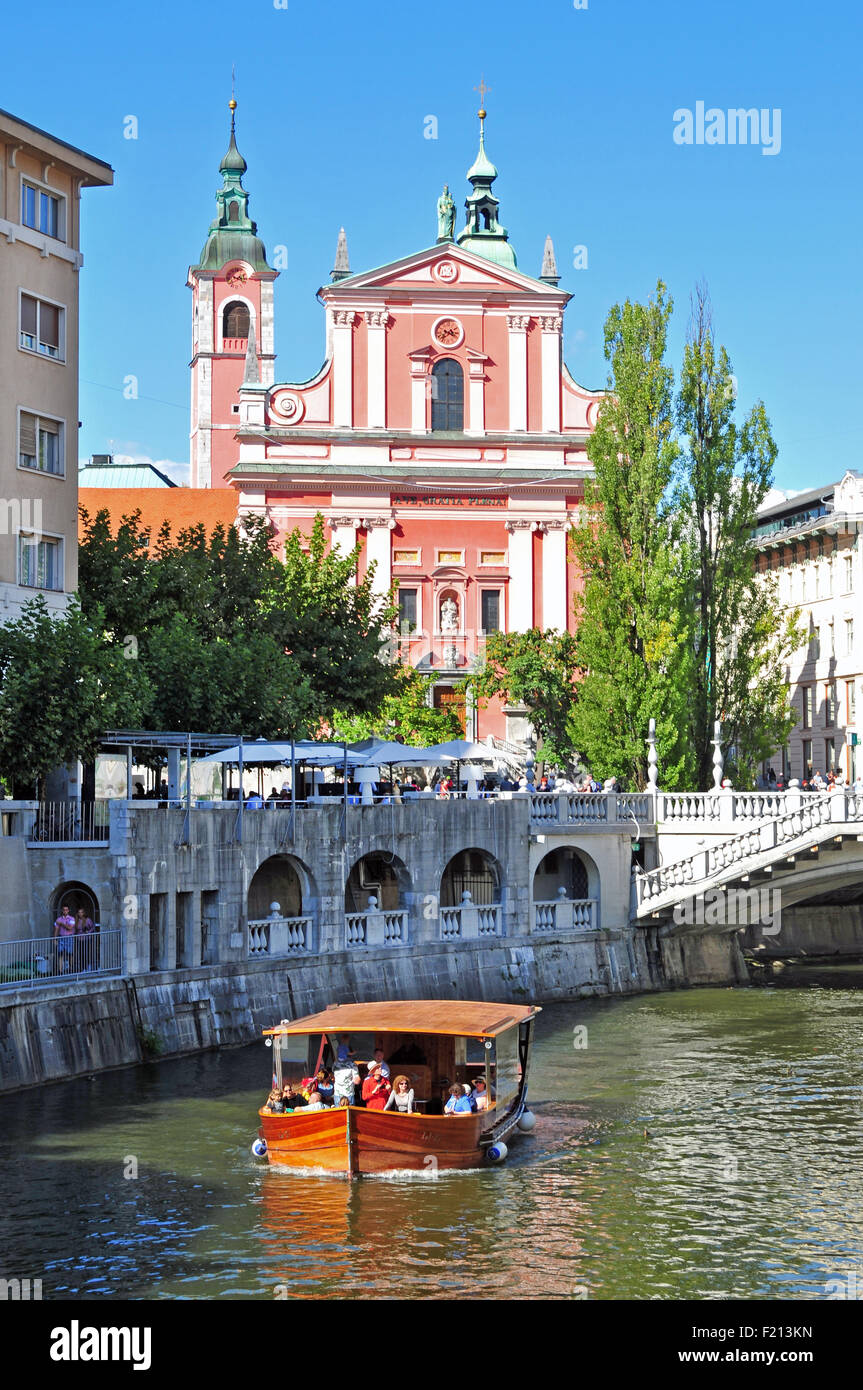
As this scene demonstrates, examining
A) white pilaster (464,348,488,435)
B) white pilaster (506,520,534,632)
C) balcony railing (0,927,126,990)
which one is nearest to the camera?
balcony railing (0,927,126,990)

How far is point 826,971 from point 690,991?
6.26 metres

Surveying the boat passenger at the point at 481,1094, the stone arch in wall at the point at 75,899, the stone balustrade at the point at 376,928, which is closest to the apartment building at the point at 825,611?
the stone balustrade at the point at 376,928

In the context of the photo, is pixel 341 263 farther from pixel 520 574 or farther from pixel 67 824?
pixel 67 824

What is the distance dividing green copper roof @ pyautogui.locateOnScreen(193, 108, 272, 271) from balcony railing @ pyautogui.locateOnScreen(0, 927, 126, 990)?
9053 cm

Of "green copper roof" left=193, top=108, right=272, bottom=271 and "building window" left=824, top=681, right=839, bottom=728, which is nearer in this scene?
"building window" left=824, top=681, right=839, bottom=728

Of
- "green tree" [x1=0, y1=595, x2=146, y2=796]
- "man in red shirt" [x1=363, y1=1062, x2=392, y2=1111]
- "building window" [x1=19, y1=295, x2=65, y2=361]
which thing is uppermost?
"building window" [x1=19, y1=295, x2=65, y2=361]

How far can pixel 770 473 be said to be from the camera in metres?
61.9

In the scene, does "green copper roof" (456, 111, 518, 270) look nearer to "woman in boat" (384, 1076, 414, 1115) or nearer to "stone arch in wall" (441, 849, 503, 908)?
"stone arch in wall" (441, 849, 503, 908)

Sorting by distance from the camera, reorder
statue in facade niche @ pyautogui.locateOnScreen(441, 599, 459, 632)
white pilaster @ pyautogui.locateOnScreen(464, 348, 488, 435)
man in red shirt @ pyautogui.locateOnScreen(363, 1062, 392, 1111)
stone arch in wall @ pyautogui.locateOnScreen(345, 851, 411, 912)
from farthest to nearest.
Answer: statue in facade niche @ pyautogui.locateOnScreen(441, 599, 459, 632), white pilaster @ pyautogui.locateOnScreen(464, 348, 488, 435), stone arch in wall @ pyautogui.locateOnScreen(345, 851, 411, 912), man in red shirt @ pyautogui.locateOnScreen(363, 1062, 392, 1111)

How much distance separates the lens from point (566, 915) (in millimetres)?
53156

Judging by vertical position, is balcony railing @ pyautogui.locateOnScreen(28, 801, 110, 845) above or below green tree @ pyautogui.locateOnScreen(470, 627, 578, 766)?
below

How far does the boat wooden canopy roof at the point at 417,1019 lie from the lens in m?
32.9

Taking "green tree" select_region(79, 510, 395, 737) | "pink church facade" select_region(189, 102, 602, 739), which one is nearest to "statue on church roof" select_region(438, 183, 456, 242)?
"pink church facade" select_region(189, 102, 602, 739)

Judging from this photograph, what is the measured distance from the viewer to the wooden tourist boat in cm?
3141
